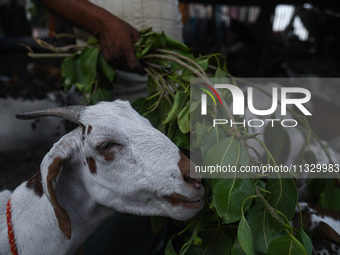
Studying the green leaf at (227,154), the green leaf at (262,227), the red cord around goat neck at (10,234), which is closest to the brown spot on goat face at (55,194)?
the red cord around goat neck at (10,234)

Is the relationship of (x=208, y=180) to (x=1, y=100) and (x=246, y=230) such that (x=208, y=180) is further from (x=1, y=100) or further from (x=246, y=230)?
(x=1, y=100)

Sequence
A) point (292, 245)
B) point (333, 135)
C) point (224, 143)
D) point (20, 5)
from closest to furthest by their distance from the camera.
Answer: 1. point (292, 245)
2. point (224, 143)
3. point (333, 135)
4. point (20, 5)

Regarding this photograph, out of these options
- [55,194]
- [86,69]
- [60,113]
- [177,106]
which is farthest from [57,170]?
[86,69]

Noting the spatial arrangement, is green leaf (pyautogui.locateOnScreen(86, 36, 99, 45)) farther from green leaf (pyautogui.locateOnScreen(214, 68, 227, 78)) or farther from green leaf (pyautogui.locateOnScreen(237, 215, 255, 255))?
green leaf (pyautogui.locateOnScreen(237, 215, 255, 255))

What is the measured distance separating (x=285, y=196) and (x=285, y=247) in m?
0.15

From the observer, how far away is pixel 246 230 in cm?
88

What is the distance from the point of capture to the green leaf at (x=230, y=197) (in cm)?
90

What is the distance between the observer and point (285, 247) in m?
0.85

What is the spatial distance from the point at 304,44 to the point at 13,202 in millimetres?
6796

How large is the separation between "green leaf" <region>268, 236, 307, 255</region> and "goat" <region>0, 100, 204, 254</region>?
0.22 metres

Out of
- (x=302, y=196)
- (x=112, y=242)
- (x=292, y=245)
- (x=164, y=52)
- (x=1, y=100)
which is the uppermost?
(x=164, y=52)

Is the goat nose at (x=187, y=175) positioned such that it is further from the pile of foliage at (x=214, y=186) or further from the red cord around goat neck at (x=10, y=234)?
the red cord around goat neck at (x=10, y=234)

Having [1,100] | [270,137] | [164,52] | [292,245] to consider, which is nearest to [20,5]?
[1,100]

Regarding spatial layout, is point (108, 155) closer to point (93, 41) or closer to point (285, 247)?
point (285, 247)
